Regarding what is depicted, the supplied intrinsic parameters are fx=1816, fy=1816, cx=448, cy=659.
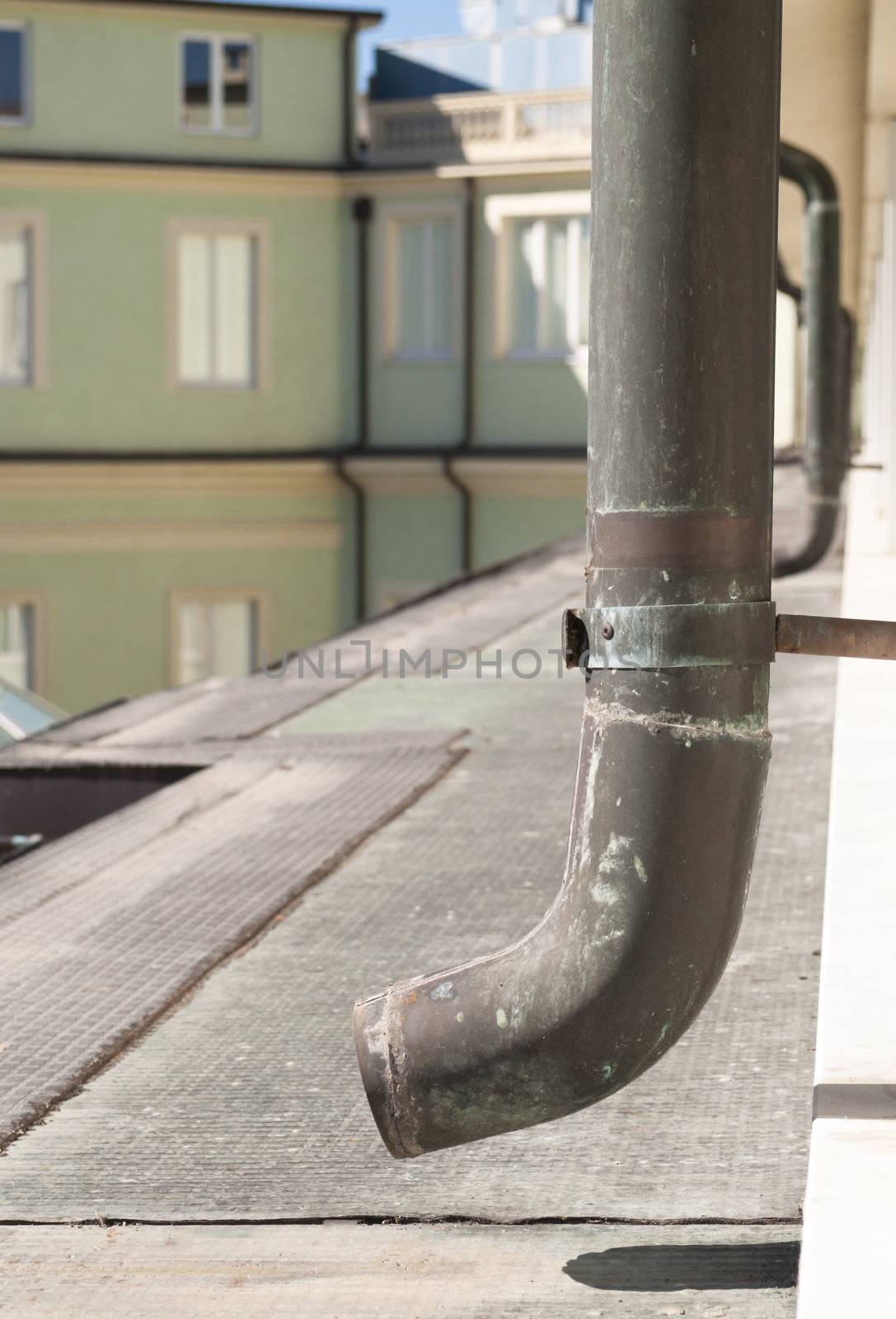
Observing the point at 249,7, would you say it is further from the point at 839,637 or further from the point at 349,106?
the point at 839,637

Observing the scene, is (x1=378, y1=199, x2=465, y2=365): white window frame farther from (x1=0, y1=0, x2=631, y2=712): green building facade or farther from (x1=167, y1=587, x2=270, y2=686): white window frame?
(x1=167, y1=587, x2=270, y2=686): white window frame

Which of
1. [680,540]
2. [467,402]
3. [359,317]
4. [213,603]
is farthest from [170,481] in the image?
[680,540]

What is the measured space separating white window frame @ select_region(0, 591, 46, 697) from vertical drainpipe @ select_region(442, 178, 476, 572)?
5338 millimetres

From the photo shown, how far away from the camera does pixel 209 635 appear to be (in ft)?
77.0

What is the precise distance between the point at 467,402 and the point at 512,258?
185cm

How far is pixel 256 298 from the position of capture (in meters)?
23.3

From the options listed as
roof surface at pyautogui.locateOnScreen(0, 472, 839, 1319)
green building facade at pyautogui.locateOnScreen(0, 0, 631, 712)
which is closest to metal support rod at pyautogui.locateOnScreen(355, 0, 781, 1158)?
roof surface at pyautogui.locateOnScreen(0, 472, 839, 1319)

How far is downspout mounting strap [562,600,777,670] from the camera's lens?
6.24ft

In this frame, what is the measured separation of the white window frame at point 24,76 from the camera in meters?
22.4

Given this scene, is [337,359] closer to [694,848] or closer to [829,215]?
[829,215]

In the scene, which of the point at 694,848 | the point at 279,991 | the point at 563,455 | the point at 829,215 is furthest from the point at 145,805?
the point at 563,455

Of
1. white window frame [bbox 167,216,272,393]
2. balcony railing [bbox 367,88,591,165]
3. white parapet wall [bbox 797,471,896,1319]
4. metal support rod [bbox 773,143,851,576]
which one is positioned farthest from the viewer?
white window frame [bbox 167,216,272,393]

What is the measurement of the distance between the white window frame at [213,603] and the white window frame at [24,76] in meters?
6.13

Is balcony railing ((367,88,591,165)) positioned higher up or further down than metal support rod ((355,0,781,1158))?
higher up
